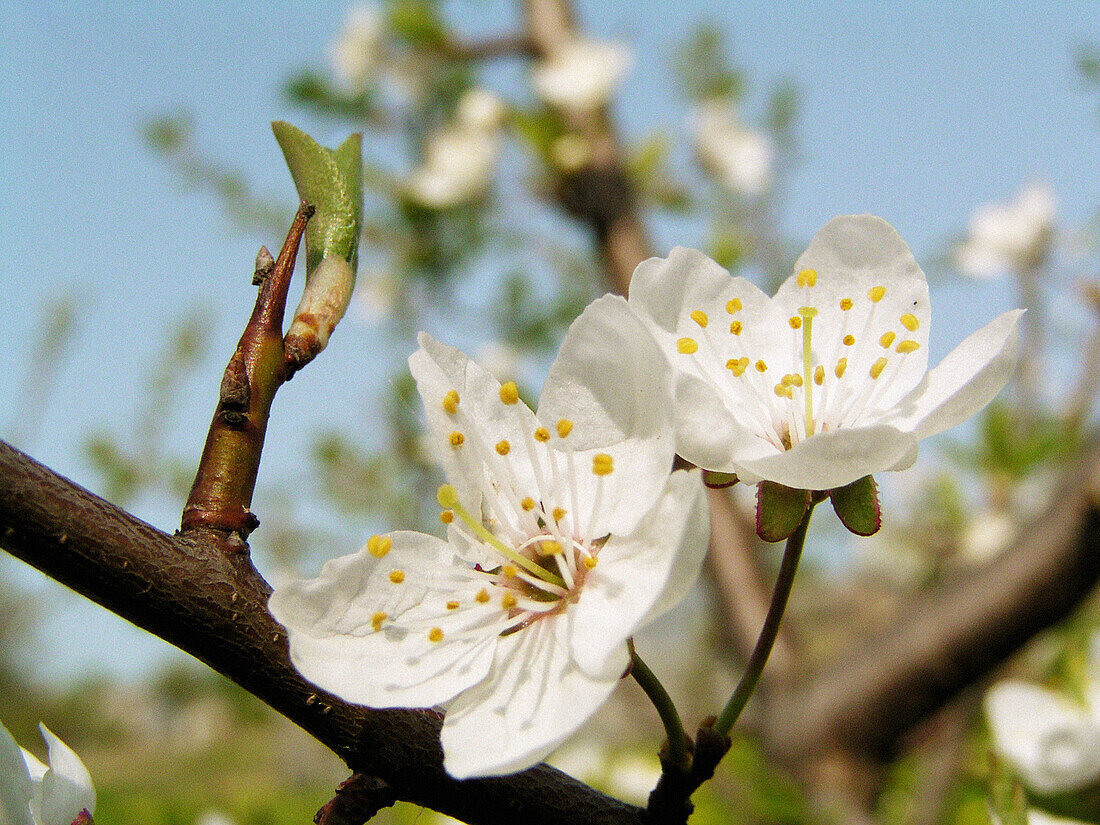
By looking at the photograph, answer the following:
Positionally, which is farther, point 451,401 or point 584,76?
point 584,76

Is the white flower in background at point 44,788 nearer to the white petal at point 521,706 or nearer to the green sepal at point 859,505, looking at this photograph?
the white petal at point 521,706

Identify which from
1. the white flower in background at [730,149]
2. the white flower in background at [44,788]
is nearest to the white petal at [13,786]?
the white flower in background at [44,788]

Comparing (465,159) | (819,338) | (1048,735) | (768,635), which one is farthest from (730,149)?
(768,635)

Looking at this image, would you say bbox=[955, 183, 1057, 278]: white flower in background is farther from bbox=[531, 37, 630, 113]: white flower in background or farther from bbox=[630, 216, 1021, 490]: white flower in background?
bbox=[630, 216, 1021, 490]: white flower in background

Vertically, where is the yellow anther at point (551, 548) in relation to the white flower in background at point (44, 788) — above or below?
above

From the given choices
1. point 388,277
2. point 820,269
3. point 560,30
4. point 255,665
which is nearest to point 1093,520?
point 820,269

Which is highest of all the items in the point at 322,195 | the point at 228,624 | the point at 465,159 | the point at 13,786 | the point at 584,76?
the point at 584,76

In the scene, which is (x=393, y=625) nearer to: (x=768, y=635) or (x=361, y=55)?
(x=768, y=635)

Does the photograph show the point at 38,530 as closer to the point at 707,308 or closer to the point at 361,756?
the point at 361,756

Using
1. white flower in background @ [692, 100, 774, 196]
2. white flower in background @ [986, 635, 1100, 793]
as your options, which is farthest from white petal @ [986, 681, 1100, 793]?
white flower in background @ [692, 100, 774, 196]
